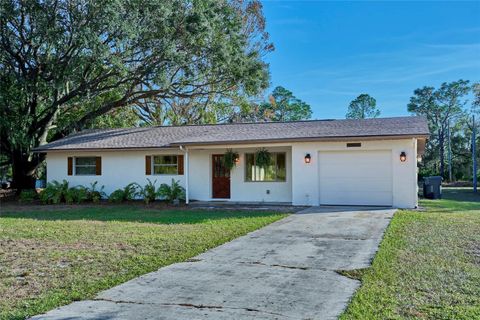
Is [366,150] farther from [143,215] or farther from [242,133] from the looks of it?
[143,215]

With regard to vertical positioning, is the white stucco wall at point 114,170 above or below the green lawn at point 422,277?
above

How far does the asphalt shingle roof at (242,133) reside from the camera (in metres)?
14.6

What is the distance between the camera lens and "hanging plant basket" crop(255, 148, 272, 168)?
16172 millimetres

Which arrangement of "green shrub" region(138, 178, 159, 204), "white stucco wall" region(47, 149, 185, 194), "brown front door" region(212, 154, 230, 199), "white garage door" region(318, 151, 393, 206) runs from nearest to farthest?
"white garage door" region(318, 151, 393, 206) → "brown front door" region(212, 154, 230, 199) → "green shrub" region(138, 178, 159, 204) → "white stucco wall" region(47, 149, 185, 194)

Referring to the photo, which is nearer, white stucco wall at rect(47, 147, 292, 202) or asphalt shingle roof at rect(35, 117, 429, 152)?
asphalt shingle roof at rect(35, 117, 429, 152)

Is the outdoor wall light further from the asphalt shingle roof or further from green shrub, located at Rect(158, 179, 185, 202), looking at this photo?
green shrub, located at Rect(158, 179, 185, 202)

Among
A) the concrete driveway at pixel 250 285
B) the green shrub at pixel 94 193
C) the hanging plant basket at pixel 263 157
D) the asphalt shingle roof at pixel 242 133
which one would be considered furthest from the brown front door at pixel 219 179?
the concrete driveway at pixel 250 285

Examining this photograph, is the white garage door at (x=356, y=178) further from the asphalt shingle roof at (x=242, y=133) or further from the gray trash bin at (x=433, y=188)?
the gray trash bin at (x=433, y=188)

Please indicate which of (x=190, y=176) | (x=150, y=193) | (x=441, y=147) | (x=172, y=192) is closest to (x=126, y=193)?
(x=150, y=193)

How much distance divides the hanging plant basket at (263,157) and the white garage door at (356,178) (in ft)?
6.98

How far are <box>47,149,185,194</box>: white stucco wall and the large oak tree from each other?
202cm

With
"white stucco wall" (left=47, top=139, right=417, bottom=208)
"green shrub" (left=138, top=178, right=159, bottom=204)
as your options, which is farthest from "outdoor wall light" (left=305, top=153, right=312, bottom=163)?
"green shrub" (left=138, top=178, right=159, bottom=204)

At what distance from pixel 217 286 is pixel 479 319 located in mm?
2833

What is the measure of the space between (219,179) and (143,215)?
16.0ft
